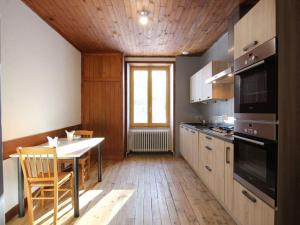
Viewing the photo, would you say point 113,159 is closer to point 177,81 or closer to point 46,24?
point 177,81

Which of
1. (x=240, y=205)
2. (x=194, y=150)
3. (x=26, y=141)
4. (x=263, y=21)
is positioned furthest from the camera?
(x=194, y=150)

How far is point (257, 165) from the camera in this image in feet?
5.88

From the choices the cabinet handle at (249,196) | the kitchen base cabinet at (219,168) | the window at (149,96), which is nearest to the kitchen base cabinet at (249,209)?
Answer: the cabinet handle at (249,196)

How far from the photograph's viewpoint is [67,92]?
14.5ft

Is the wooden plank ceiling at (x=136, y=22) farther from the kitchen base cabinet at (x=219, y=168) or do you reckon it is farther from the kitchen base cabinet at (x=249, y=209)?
the kitchen base cabinet at (x=249, y=209)

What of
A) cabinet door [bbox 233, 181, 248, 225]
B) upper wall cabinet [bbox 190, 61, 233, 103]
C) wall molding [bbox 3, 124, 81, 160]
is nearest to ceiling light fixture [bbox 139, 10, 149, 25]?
upper wall cabinet [bbox 190, 61, 233, 103]

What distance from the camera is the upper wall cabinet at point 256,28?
1573mm

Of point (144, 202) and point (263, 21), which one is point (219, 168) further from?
point (263, 21)

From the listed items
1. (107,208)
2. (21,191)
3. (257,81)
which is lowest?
(107,208)

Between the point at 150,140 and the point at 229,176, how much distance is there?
3575 millimetres

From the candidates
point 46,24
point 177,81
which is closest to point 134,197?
point 46,24

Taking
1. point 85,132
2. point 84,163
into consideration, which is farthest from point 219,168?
point 85,132

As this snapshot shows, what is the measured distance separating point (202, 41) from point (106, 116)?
8.99 feet

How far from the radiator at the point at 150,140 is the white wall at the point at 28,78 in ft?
6.52
